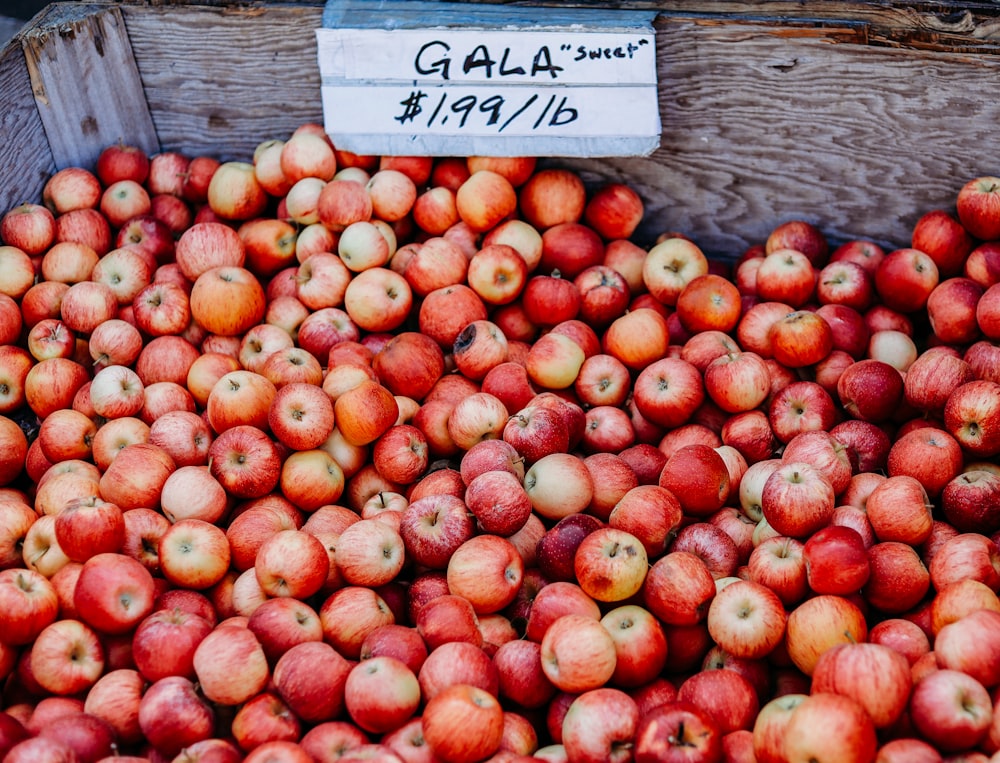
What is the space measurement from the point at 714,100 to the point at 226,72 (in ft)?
6.92

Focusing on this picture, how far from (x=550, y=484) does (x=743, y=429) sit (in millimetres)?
804

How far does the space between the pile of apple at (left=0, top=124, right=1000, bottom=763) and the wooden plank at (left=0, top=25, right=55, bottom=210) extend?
0.28 feet

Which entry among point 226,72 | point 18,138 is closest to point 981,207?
point 226,72

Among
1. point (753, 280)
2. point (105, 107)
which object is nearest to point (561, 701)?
point (753, 280)

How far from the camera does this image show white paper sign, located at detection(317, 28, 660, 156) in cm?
365

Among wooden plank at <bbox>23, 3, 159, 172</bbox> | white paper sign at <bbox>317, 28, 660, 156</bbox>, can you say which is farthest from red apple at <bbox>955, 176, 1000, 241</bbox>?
wooden plank at <bbox>23, 3, 159, 172</bbox>

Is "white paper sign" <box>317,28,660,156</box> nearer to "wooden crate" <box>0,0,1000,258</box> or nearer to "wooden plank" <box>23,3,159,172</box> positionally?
"wooden crate" <box>0,0,1000,258</box>

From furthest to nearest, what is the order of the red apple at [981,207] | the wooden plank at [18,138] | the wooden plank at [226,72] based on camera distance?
the wooden plank at [226,72], the wooden plank at [18,138], the red apple at [981,207]

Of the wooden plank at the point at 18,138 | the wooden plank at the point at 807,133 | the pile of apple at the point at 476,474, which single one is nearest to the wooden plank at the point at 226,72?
the pile of apple at the point at 476,474

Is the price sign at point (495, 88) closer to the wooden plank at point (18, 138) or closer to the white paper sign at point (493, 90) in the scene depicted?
the white paper sign at point (493, 90)

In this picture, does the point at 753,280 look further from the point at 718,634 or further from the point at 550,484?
the point at 718,634

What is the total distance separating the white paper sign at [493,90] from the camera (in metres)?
3.65

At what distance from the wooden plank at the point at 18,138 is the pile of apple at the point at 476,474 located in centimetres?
9

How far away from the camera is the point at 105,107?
4.20 m
